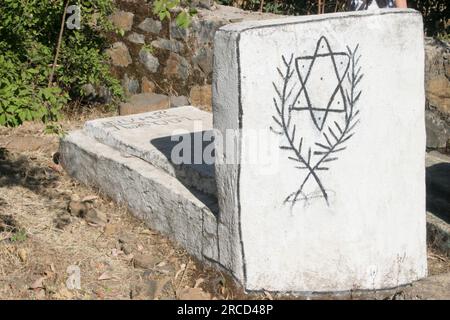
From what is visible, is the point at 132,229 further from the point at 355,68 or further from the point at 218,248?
the point at 355,68

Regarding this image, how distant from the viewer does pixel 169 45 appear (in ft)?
25.1

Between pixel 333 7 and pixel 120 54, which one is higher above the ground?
pixel 333 7

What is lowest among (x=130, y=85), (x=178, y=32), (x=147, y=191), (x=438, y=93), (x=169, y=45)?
(x=147, y=191)

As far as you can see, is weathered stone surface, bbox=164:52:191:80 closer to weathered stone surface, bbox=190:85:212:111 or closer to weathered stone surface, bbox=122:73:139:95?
weathered stone surface, bbox=190:85:212:111

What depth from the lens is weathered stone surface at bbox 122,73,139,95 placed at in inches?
310

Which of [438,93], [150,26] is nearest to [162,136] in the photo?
[438,93]

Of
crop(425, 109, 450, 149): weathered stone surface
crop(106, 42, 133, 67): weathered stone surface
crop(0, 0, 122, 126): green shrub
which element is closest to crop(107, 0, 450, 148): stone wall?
crop(106, 42, 133, 67): weathered stone surface

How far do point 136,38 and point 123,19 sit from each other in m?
0.22

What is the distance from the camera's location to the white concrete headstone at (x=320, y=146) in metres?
4.17

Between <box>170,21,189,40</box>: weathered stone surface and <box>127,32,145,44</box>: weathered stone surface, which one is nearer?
<box>170,21,189,40</box>: weathered stone surface

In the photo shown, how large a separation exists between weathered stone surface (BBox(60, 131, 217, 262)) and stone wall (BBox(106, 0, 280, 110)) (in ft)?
5.49

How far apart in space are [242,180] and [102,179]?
171 cm

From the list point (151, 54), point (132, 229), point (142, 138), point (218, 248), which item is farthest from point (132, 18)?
point (218, 248)

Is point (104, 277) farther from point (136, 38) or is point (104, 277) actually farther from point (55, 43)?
point (136, 38)
